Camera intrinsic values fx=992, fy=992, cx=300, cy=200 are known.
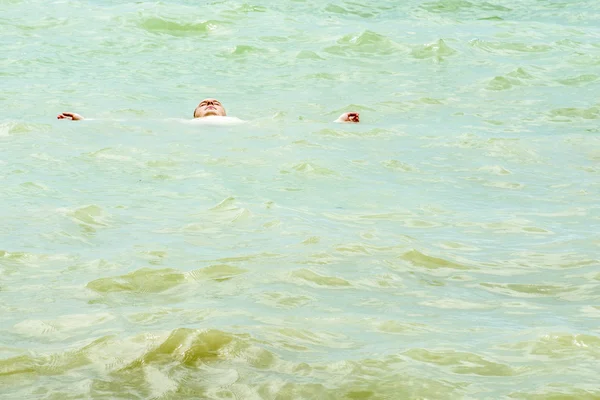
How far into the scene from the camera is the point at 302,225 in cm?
688

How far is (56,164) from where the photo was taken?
8969 mm

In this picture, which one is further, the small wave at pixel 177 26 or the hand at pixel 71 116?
the small wave at pixel 177 26

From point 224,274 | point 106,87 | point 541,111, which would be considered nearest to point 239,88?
point 106,87

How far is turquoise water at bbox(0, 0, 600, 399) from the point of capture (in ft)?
14.5

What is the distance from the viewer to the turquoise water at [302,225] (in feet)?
14.5

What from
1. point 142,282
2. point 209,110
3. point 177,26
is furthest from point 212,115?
point 177,26

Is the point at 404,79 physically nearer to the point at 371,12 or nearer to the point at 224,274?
the point at 371,12

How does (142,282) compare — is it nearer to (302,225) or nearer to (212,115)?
(302,225)

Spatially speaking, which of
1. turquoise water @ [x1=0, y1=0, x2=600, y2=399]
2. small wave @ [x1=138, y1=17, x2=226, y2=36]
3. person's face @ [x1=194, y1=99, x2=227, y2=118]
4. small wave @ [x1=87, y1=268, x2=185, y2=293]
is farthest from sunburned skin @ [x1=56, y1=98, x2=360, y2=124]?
small wave @ [x1=138, y1=17, x2=226, y2=36]

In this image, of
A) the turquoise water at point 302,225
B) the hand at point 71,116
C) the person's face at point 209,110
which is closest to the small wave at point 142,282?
the turquoise water at point 302,225

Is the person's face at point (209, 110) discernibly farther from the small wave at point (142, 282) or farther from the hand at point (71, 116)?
the small wave at point (142, 282)

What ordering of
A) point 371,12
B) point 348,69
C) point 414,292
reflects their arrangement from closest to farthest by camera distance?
point 414,292
point 348,69
point 371,12

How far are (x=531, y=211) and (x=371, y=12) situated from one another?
1297 centimetres

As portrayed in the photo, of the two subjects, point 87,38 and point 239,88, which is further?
point 87,38
